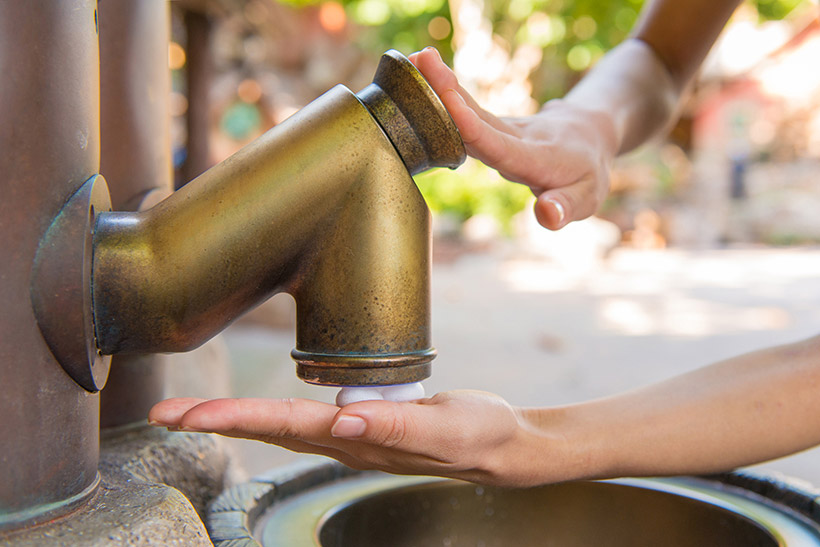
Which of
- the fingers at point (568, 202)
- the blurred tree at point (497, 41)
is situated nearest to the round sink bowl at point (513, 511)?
the fingers at point (568, 202)

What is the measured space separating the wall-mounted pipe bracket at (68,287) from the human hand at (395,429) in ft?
0.24

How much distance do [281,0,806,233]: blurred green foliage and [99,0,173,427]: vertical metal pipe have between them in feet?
32.0

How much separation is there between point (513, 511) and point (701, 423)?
0.29 meters

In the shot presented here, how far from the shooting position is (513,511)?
0.96m

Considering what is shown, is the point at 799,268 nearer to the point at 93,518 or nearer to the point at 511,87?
the point at 511,87

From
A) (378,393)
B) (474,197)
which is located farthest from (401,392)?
(474,197)

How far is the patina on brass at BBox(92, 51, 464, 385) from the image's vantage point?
0.62 meters

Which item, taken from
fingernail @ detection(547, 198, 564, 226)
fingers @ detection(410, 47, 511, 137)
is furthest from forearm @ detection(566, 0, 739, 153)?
fingers @ detection(410, 47, 511, 137)

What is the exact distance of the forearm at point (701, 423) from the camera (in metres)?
0.76

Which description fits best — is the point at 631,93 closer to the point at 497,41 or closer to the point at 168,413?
the point at 168,413

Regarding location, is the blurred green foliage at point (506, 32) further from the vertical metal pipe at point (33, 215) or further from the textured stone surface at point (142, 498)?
the vertical metal pipe at point (33, 215)

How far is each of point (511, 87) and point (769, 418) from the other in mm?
10883

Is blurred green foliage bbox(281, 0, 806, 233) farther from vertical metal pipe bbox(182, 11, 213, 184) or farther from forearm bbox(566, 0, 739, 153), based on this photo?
forearm bbox(566, 0, 739, 153)

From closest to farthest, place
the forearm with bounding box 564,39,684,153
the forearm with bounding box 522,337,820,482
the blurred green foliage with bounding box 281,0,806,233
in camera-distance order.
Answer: the forearm with bounding box 522,337,820,482, the forearm with bounding box 564,39,684,153, the blurred green foliage with bounding box 281,0,806,233
